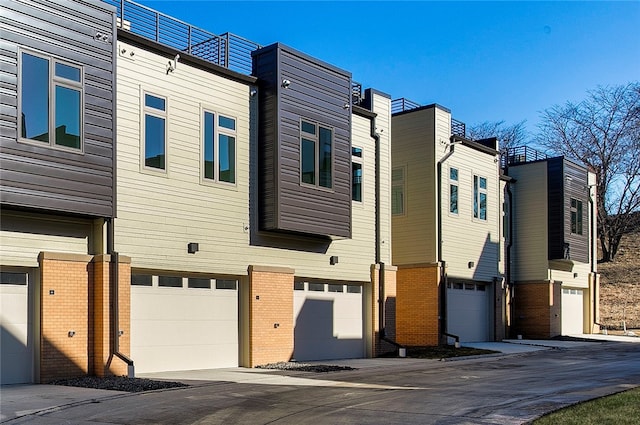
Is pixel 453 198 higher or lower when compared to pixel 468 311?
higher

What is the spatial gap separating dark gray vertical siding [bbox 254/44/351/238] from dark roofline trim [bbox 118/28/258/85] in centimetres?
74

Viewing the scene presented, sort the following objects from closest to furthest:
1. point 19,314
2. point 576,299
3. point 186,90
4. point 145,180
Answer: point 19,314 → point 145,180 → point 186,90 → point 576,299

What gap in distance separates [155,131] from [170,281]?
351cm

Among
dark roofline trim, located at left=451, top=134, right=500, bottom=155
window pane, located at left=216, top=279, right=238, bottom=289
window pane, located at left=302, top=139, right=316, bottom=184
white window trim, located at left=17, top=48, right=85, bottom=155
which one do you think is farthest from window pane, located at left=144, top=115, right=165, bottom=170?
dark roofline trim, located at left=451, top=134, right=500, bottom=155

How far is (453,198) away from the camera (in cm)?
2812

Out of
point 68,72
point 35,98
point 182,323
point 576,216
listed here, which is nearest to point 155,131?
point 68,72

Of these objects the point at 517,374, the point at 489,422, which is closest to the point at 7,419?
the point at 489,422

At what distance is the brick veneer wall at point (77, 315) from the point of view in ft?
49.2

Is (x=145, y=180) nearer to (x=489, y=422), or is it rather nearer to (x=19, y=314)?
(x=19, y=314)

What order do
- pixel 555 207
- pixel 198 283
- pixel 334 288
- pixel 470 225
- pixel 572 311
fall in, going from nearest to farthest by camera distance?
pixel 198 283 < pixel 334 288 < pixel 470 225 < pixel 555 207 < pixel 572 311

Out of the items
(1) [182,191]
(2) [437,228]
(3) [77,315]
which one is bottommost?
(3) [77,315]

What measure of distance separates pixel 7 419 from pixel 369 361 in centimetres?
1267

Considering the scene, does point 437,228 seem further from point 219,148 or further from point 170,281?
point 170,281

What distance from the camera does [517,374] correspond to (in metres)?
17.8
